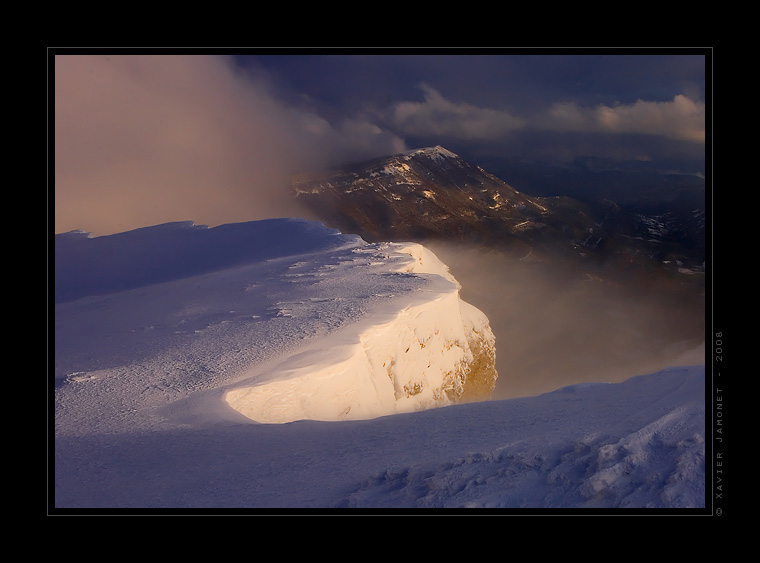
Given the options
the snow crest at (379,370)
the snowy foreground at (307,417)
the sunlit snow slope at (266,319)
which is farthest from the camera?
the sunlit snow slope at (266,319)

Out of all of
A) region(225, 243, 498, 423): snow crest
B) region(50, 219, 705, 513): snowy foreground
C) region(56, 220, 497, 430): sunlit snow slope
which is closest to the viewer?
region(50, 219, 705, 513): snowy foreground

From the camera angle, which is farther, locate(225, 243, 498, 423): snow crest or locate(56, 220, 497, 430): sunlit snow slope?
locate(56, 220, 497, 430): sunlit snow slope

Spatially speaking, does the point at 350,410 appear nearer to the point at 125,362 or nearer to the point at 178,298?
the point at 125,362

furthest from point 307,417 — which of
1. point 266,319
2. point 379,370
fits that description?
point 379,370

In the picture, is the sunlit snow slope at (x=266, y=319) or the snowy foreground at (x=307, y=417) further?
the sunlit snow slope at (x=266, y=319)

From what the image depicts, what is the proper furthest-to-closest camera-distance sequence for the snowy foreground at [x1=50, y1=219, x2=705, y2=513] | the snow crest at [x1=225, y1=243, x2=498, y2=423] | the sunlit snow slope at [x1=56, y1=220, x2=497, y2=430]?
the sunlit snow slope at [x1=56, y1=220, x2=497, y2=430], the snow crest at [x1=225, y1=243, x2=498, y2=423], the snowy foreground at [x1=50, y1=219, x2=705, y2=513]
